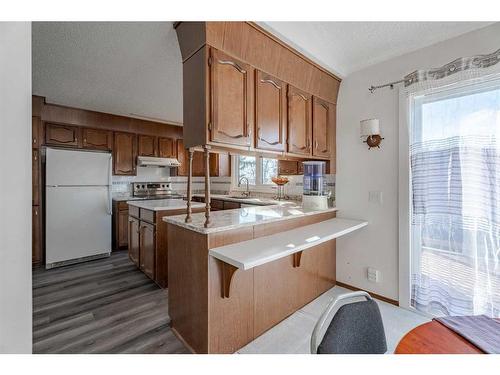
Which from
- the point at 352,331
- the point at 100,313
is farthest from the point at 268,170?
the point at 352,331

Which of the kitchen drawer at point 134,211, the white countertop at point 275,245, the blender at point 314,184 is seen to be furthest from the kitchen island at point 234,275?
the kitchen drawer at point 134,211

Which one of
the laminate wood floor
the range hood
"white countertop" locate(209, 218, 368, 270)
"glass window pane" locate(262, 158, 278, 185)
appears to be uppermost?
the range hood

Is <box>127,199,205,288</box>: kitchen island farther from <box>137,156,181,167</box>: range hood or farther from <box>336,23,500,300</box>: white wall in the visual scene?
<box>336,23,500,300</box>: white wall

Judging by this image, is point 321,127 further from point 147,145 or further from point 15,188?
point 147,145

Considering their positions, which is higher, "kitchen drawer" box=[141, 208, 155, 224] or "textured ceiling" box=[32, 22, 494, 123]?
"textured ceiling" box=[32, 22, 494, 123]

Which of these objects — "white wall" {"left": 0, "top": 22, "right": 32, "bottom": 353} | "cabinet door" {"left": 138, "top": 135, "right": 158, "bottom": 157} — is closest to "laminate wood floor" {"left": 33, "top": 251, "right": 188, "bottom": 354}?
"white wall" {"left": 0, "top": 22, "right": 32, "bottom": 353}

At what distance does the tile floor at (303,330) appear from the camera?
1.68 metres

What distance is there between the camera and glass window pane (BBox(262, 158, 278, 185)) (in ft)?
12.1

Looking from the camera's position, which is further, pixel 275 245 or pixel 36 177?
pixel 36 177

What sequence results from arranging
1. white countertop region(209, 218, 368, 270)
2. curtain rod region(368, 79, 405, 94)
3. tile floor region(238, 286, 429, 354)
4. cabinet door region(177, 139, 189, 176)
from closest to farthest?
white countertop region(209, 218, 368, 270)
tile floor region(238, 286, 429, 354)
curtain rod region(368, 79, 405, 94)
cabinet door region(177, 139, 189, 176)

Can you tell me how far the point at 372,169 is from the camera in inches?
93.4

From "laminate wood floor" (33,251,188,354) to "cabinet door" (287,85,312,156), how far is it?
1.91 metres

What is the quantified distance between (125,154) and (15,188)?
12.2 feet
